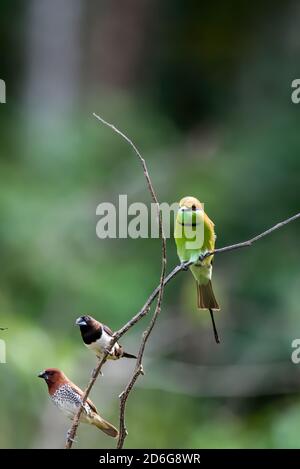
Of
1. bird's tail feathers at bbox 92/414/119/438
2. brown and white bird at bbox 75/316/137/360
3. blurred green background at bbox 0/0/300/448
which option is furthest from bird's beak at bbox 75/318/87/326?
blurred green background at bbox 0/0/300/448

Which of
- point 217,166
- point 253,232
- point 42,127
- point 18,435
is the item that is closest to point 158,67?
point 42,127

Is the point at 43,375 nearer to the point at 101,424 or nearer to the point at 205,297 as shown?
the point at 101,424

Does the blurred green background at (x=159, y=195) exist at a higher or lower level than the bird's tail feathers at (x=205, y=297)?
higher

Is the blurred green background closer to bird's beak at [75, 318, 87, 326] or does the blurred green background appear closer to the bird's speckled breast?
the bird's speckled breast

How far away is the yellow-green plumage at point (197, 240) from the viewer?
3.80 ft

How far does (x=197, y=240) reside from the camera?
118 cm

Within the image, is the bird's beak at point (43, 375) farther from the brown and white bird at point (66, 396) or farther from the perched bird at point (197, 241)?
the perched bird at point (197, 241)

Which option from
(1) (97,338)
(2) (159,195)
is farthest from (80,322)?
(2) (159,195)

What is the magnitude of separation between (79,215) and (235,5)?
12.1 ft

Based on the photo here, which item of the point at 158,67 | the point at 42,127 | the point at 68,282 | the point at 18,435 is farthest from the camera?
the point at 158,67

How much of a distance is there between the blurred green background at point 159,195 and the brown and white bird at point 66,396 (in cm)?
173

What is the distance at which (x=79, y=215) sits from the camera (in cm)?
612

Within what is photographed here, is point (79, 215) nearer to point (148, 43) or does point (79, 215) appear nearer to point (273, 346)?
point (273, 346)

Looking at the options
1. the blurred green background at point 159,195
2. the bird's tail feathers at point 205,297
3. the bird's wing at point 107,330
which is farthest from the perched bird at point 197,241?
the blurred green background at point 159,195
